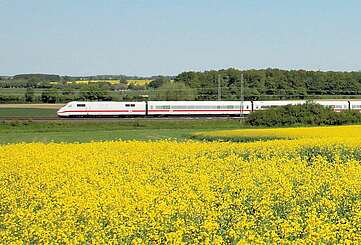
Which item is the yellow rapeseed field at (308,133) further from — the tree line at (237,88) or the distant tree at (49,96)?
the distant tree at (49,96)

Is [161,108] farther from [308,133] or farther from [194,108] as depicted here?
[308,133]

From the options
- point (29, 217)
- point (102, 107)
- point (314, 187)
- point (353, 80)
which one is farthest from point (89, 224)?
point (353, 80)

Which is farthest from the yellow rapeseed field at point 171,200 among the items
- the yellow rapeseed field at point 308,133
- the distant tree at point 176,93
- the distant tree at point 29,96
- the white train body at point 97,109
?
the distant tree at point 29,96

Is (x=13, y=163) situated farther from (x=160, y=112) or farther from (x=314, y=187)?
(x=160, y=112)

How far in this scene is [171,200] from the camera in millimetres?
9938

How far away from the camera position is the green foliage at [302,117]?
54.1m

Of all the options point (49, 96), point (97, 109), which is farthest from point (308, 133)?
point (49, 96)

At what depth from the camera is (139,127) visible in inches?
2205

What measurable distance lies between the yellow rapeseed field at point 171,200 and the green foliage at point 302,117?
124 feet

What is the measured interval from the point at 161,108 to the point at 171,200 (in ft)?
191

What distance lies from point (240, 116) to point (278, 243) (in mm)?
59646

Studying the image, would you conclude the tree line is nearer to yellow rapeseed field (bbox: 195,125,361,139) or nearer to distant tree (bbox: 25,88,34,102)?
distant tree (bbox: 25,88,34,102)

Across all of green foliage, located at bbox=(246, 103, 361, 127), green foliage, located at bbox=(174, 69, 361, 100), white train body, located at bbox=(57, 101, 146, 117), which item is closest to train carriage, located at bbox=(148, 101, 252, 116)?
white train body, located at bbox=(57, 101, 146, 117)

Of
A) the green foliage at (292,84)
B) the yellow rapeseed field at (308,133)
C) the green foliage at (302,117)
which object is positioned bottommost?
the green foliage at (302,117)
